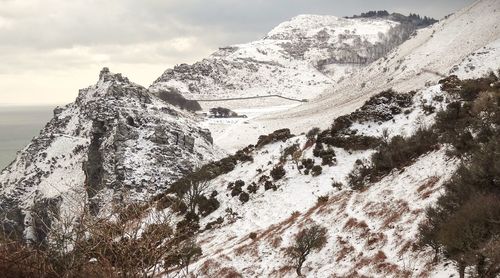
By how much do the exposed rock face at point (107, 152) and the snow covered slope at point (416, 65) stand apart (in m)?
20.9

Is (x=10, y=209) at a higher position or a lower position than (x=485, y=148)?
lower

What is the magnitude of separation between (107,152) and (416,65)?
65.6m

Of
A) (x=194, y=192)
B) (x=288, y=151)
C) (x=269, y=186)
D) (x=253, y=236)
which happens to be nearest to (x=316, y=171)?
(x=269, y=186)

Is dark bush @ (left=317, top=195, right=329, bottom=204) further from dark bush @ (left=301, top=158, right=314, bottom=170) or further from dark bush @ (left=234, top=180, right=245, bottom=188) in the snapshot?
dark bush @ (left=234, top=180, right=245, bottom=188)

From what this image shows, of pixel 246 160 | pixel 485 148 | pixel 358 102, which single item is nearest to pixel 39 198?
pixel 246 160

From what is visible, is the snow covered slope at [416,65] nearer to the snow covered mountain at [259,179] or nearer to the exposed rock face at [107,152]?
the snow covered mountain at [259,179]

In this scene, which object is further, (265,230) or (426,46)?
(426,46)

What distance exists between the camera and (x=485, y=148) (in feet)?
57.5

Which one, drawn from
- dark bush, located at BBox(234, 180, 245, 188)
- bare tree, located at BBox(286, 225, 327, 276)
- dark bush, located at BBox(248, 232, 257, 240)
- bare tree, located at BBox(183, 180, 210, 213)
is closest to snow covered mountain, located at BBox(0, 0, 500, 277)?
dark bush, located at BBox(248, 232, 257, 240)

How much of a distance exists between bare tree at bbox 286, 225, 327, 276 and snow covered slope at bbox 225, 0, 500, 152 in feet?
164

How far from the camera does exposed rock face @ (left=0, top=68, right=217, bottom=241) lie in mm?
49781

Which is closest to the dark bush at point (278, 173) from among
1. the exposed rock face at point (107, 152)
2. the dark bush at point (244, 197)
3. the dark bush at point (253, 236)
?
the dark bush at point (244, 197)

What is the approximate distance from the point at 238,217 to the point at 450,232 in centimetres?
1991

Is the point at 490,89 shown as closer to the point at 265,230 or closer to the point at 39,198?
the point at 265,230
